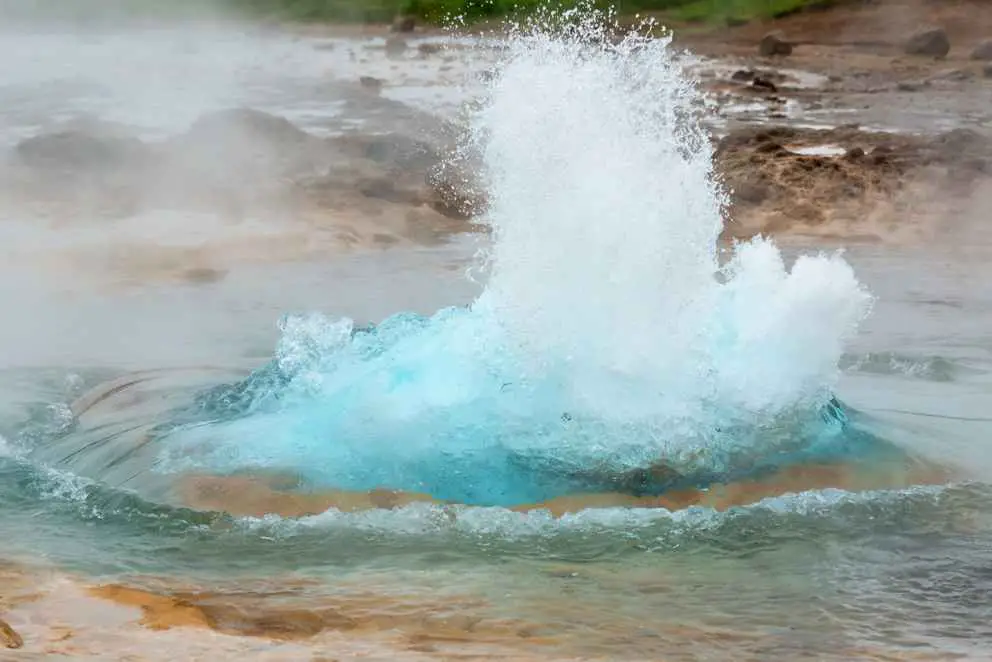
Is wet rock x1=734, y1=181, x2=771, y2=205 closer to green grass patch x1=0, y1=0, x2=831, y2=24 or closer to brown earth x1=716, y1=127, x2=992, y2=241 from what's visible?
brown earth x1=716, y1=127, x2=992, y2=241

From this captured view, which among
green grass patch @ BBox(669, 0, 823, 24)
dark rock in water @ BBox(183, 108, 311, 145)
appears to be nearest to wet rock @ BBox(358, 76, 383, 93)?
dark rock in water @ BBox(183, 108, 311, 145)

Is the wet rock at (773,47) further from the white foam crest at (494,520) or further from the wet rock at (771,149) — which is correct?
the white foam crest at (494,520)

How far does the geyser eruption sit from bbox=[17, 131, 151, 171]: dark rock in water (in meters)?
7.35

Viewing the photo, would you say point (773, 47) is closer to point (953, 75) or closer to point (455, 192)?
point (953, 75)

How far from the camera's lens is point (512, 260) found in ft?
18.2

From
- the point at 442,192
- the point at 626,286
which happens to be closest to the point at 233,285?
the point at 442,192

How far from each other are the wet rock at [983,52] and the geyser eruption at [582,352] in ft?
40.5

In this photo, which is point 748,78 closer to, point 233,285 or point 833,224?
point 833,224

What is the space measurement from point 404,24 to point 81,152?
826cm

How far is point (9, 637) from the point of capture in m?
3.94

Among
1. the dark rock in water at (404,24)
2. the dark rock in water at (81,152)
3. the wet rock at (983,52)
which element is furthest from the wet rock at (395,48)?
the wet rock at (983,52)

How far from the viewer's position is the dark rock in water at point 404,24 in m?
20.4

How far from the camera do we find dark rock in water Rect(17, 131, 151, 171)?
12.6 m

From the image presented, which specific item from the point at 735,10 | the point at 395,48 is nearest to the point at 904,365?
the point at 395,48
